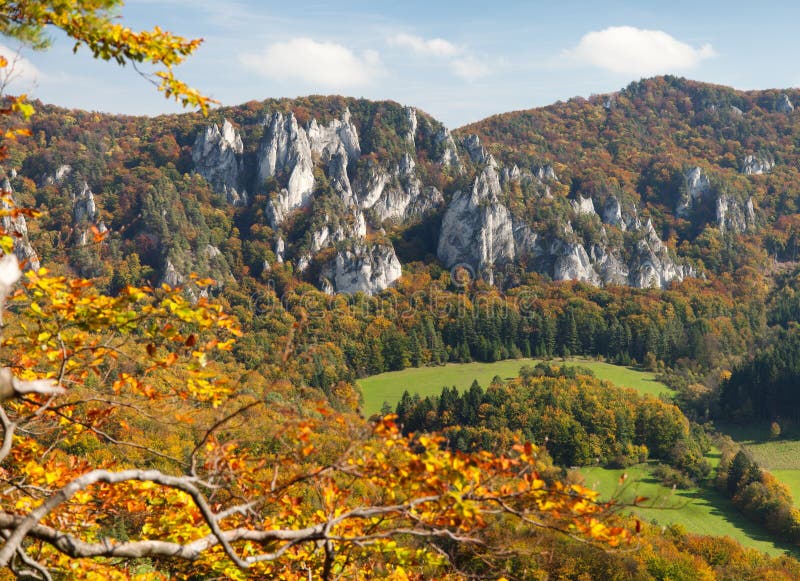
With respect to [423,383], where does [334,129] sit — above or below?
above

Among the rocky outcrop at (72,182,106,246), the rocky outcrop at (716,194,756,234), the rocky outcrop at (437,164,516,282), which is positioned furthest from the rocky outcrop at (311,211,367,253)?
the rocky outcrop at (716,194,756,234)

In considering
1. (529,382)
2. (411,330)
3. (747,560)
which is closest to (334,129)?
(411,330)

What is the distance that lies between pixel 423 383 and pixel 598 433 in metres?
32.0

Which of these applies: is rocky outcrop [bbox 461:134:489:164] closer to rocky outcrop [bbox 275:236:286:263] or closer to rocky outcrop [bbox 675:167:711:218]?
rocky outcrop [bbox 675:167:711:218]

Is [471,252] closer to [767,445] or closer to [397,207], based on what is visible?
[397,207]

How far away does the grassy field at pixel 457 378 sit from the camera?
87.7 metres

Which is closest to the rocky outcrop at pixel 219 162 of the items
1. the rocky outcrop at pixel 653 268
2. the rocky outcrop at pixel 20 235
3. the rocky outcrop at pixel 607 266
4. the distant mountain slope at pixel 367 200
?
the distant mountain slope at pixel 367 200

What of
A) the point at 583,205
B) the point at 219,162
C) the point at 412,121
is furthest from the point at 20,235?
the point at 412,121

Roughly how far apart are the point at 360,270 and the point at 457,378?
48.6 meters

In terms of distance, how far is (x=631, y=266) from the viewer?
14462 centimetres

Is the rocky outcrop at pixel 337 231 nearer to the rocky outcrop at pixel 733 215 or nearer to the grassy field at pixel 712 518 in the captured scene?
the grassy field at pixel 712 518

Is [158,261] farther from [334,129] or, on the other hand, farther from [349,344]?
[334,129]

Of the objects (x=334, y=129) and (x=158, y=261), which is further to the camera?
(x=334, y=129)

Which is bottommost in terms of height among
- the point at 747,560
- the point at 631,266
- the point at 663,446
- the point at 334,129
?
the point at 663,446
